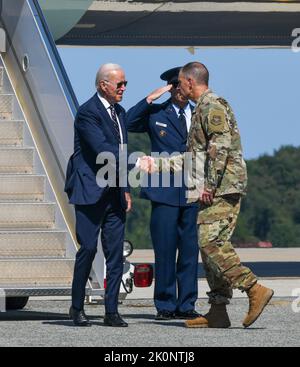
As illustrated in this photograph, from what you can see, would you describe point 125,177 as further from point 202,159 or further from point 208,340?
point 208,340

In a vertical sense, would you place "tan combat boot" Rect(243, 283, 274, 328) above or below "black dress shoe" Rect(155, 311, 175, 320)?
above

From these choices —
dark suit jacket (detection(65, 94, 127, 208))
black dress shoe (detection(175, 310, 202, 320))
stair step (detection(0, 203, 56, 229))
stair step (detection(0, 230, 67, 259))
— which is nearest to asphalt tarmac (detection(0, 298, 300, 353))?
black dress shoe (detection(175, 310, 202, 320))

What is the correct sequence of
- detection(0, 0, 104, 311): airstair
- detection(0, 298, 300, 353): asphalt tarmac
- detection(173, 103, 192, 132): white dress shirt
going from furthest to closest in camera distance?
detection(173, 103, 192, 132): white dress shirt → detection(0, 0, 104, 311): airstair → detection(0, 298, 300, 353): asphalt tarmac

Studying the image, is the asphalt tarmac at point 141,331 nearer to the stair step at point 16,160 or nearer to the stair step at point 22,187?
the stair step at point 22,187

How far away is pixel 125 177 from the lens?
36.4 feet

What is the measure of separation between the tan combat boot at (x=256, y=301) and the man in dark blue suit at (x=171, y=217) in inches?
52.5

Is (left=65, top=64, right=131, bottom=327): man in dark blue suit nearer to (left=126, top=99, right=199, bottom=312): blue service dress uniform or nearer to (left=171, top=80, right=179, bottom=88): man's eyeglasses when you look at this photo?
(left=126, top=99, right=199, bottom=312): blue service dress uniform

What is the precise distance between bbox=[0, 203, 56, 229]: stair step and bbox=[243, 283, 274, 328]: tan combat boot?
2.53m

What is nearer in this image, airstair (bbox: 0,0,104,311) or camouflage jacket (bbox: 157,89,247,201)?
camouflage jacket (bbox: 157,89,247,201)

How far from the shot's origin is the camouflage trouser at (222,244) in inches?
418

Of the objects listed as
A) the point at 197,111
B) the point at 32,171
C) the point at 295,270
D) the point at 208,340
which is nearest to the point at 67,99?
the point at 32,171

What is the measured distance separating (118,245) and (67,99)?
5.61 feet

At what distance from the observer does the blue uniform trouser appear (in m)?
11.9

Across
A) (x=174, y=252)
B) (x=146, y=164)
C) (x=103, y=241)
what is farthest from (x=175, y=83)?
(x=103, y=241)
